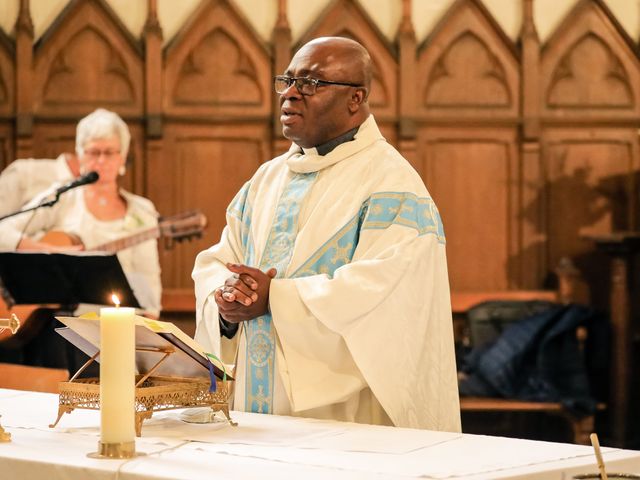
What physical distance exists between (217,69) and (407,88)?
4.22 feet

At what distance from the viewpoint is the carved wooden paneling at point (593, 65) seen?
Answer: 760cm

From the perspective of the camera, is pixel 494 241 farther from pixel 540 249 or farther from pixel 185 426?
pixel 185 426

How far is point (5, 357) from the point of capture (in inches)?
239

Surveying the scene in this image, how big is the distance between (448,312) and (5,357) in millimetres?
3326

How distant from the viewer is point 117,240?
607cm

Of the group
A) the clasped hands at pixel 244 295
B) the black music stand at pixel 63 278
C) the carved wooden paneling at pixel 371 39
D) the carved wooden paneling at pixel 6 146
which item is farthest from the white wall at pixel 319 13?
the clasped hands at pixel 244 295

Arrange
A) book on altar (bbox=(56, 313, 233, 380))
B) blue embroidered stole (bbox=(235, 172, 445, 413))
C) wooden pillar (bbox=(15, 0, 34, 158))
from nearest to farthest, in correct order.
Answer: book on altar (bbox=(56, 313, 233, 380)) → blue embroidered stole (bbox=(235, 172, 445, 413)) → wooden pillar (bbox=(15, 0, 34, 158))

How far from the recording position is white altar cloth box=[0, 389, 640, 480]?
2.19m

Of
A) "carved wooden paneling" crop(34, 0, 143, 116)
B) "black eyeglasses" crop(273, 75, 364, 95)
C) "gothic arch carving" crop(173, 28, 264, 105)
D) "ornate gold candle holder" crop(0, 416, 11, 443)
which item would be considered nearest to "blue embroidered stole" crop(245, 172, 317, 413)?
"black eyeglasses" crop(273, 75, 364, 95)

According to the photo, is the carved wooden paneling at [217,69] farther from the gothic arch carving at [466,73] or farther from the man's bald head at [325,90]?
the man's bald head at [325,90]

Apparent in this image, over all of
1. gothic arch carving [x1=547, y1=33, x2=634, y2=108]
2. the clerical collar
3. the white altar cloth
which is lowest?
the white altar cloth

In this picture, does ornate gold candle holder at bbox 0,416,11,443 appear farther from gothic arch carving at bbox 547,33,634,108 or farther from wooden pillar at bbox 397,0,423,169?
gothic arch carving at bbox 547,33,634,108

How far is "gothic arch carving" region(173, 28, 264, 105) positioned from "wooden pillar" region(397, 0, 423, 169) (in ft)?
3.13

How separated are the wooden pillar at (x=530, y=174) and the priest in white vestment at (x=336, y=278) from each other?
13.6 feet
